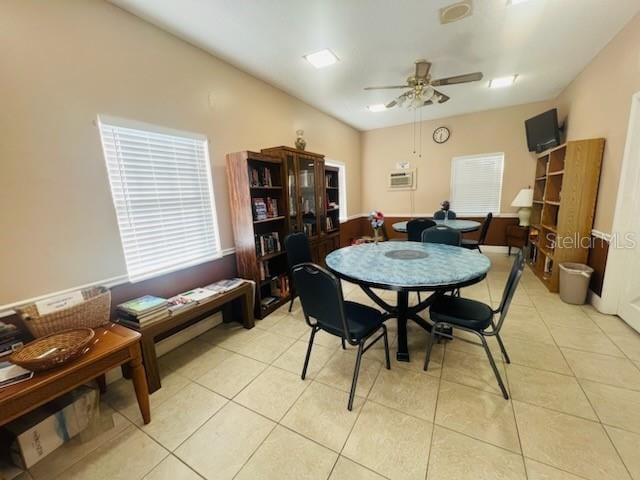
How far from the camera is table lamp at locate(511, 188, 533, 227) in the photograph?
4.54 meters

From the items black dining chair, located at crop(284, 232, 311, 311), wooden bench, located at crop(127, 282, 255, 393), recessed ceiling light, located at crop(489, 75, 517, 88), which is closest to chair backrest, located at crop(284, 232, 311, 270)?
black dining chair, located at crop(284, 232, 311, 311)

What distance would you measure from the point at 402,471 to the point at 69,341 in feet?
6.31

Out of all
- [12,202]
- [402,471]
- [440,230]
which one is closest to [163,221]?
[12,202]

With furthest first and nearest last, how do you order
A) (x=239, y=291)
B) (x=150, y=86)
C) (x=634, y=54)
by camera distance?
(x=239, y=291), (x=634, y=54), (x=150, y=86)

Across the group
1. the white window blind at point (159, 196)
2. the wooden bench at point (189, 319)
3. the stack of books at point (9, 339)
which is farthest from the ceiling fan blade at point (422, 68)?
the stack of books at point (9, 339)

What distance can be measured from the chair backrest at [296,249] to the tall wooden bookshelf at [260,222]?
0.33m

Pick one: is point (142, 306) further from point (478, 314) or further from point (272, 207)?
point (478, 314)

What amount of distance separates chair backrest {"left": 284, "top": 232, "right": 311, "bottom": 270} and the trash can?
9.63 ft

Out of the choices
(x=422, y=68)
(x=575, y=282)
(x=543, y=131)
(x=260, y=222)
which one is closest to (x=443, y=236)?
(x=575, y=282)

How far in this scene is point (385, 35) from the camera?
2387mm

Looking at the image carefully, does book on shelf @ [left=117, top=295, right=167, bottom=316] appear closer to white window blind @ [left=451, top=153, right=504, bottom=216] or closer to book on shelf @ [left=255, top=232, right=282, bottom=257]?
book on shelf @ [left=255, top=232, right=282, bottom=257]

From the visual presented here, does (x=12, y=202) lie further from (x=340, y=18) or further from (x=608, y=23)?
(x=608, y=23)

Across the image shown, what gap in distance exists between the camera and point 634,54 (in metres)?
2.27

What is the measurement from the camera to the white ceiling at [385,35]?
202 cm
